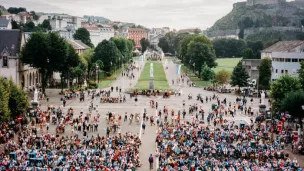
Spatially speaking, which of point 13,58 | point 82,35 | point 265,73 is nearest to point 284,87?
point 265,73

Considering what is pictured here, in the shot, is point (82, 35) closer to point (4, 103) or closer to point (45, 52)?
point (45, 52)

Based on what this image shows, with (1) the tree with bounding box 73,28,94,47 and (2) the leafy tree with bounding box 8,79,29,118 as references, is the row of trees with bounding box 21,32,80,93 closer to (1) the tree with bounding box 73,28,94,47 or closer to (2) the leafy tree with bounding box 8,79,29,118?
(2) the leafy tree with bounding box 8,79,29,118

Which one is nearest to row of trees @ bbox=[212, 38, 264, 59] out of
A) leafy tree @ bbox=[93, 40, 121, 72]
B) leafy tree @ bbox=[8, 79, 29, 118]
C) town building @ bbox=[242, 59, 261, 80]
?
leafy tree @ bbox=[93, 40, 121, 72]

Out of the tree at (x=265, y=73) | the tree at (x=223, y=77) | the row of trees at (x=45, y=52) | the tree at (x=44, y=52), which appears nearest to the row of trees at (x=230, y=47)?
the tree at (x=265, y=73)

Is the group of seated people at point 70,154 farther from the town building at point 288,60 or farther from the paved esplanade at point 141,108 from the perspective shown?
the town building at point 288,60

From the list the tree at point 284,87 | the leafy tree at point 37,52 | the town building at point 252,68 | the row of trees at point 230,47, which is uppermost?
the row of trees at point 230,47

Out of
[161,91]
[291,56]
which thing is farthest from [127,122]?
[291,56]
